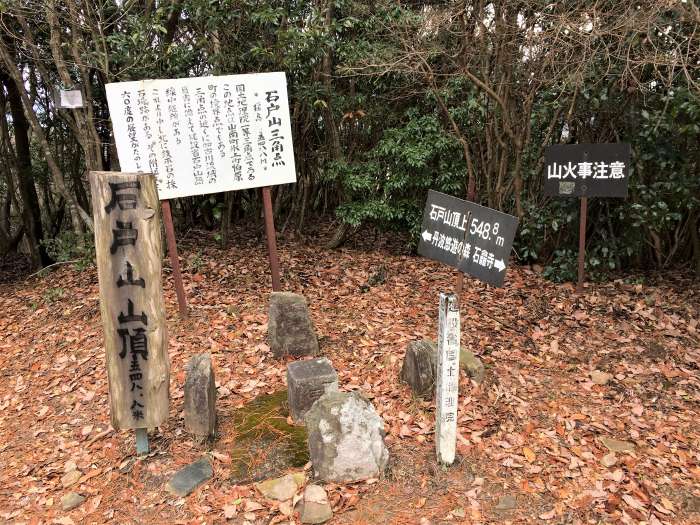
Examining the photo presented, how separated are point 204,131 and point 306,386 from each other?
317cm

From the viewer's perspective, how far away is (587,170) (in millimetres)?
6188

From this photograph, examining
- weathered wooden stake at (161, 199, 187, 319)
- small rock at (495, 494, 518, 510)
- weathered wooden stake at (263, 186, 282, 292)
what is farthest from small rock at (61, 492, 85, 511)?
weathered wooden stake at (263, 186, 282, 292)

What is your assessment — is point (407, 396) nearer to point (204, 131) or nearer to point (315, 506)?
point (315, 506)

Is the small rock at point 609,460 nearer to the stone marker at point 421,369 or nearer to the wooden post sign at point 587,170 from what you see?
the stone marker at point 421,369

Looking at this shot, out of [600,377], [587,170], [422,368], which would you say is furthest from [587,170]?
[422,368]

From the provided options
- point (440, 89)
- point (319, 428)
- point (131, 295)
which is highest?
point (440, 89)

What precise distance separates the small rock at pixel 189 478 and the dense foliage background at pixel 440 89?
4918 mm

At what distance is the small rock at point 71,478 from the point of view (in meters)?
3.87

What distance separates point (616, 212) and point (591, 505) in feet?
16.0

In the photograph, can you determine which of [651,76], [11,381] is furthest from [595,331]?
[11,381]

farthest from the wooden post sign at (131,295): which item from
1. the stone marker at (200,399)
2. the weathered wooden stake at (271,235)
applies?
the weathered wooden stake at (271,235)

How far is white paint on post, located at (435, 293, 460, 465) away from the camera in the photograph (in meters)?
3.39

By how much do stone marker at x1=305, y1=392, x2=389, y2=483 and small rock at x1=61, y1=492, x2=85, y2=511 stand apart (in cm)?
178

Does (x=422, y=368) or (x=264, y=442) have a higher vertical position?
(x=422, y=368)
